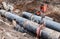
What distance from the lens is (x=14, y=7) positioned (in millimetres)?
10500

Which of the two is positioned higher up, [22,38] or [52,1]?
[52,1]

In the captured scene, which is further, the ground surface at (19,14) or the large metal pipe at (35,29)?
the ground surface at (19,14)

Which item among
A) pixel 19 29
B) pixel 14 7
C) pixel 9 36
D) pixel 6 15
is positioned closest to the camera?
pixel 9 36

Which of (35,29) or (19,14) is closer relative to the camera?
(35,29)

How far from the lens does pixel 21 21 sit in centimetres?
736

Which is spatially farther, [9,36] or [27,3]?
[27,3]

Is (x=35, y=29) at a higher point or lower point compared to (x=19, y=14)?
higher

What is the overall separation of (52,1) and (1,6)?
3.77 meters

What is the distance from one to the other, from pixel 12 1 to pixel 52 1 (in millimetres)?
3069

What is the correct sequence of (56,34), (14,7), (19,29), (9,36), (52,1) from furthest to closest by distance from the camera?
(52,1)
(14,7)
(19,29)
(9,36)
(56,34)

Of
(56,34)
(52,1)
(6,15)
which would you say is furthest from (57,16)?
(56,34)

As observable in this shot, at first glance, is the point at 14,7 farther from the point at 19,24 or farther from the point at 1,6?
the point at 19,24

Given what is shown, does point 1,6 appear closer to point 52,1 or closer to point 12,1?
point 12,1

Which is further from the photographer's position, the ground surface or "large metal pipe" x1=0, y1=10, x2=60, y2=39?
the ground surface
